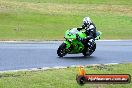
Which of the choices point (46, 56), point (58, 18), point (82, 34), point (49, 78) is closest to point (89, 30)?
point (82, 34)

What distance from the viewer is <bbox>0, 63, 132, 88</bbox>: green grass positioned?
11.3 meters

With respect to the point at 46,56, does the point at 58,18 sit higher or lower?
lower

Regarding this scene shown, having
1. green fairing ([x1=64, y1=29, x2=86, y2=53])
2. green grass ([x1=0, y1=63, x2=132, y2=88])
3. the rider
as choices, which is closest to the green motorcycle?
green fairing ([x1=64, y1=29, x2=86, y2=53])

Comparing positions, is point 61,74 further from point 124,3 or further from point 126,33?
point 124,3

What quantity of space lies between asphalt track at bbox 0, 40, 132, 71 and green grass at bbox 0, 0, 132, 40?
624cm

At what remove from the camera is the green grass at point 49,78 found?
1128 centimetres

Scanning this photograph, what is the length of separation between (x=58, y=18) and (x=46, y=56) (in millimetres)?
23105

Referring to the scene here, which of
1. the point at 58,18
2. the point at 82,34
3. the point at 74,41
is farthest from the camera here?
the point at 58,18

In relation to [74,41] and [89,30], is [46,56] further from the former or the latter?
[89,30]

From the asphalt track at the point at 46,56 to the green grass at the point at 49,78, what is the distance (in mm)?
2064

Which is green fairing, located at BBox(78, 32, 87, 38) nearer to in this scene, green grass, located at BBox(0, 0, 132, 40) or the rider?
the rider

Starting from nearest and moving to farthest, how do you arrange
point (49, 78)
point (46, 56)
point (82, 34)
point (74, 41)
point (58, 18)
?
point (49, 78), point (74, 41), point (46, 56), point (82, 34), point (58, 18)

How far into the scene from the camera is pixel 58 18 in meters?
42.1

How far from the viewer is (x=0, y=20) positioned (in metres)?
38.2
